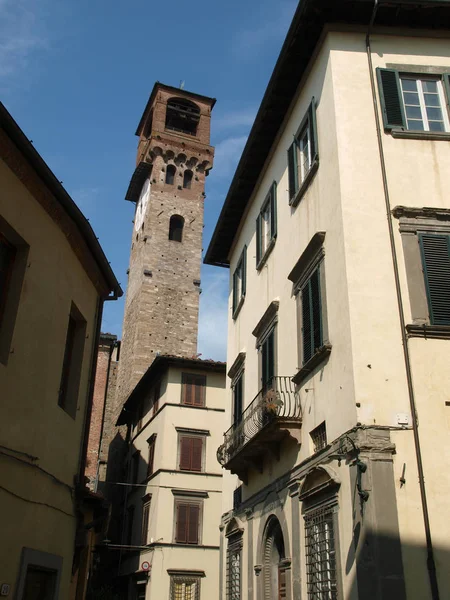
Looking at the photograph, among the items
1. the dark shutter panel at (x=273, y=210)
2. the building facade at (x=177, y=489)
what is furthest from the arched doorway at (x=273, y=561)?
the building facade at (x=177, y=489)

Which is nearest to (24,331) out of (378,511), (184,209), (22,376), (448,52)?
(22,376)

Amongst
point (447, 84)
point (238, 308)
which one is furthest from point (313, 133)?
point (238, 308)

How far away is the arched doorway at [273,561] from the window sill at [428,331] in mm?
4700

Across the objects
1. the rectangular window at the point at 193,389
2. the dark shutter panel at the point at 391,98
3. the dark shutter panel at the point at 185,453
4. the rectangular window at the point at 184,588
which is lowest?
the rectangular window at the point at 184,588

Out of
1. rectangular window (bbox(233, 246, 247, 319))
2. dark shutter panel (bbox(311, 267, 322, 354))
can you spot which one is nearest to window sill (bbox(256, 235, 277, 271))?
rectangular window (bbox(233, 246, 247, 319))

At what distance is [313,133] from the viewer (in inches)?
459

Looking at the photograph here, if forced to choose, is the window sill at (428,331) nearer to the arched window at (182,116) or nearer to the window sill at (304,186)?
the window sill at (304,186)

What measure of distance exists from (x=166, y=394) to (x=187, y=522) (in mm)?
5096

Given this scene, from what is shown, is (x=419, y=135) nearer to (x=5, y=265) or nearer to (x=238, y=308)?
(x=5, y=265)

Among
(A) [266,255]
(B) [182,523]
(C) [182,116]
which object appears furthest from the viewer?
(C) [182,116]

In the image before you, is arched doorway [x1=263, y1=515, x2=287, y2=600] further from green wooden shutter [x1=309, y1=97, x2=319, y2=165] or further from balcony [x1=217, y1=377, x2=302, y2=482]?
green wooden shutter [x1=309, y1=97, x2=319, y2=165]

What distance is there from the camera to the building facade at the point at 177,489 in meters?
23.9

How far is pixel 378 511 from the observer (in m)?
7.69

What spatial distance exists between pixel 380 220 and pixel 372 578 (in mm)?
5103
